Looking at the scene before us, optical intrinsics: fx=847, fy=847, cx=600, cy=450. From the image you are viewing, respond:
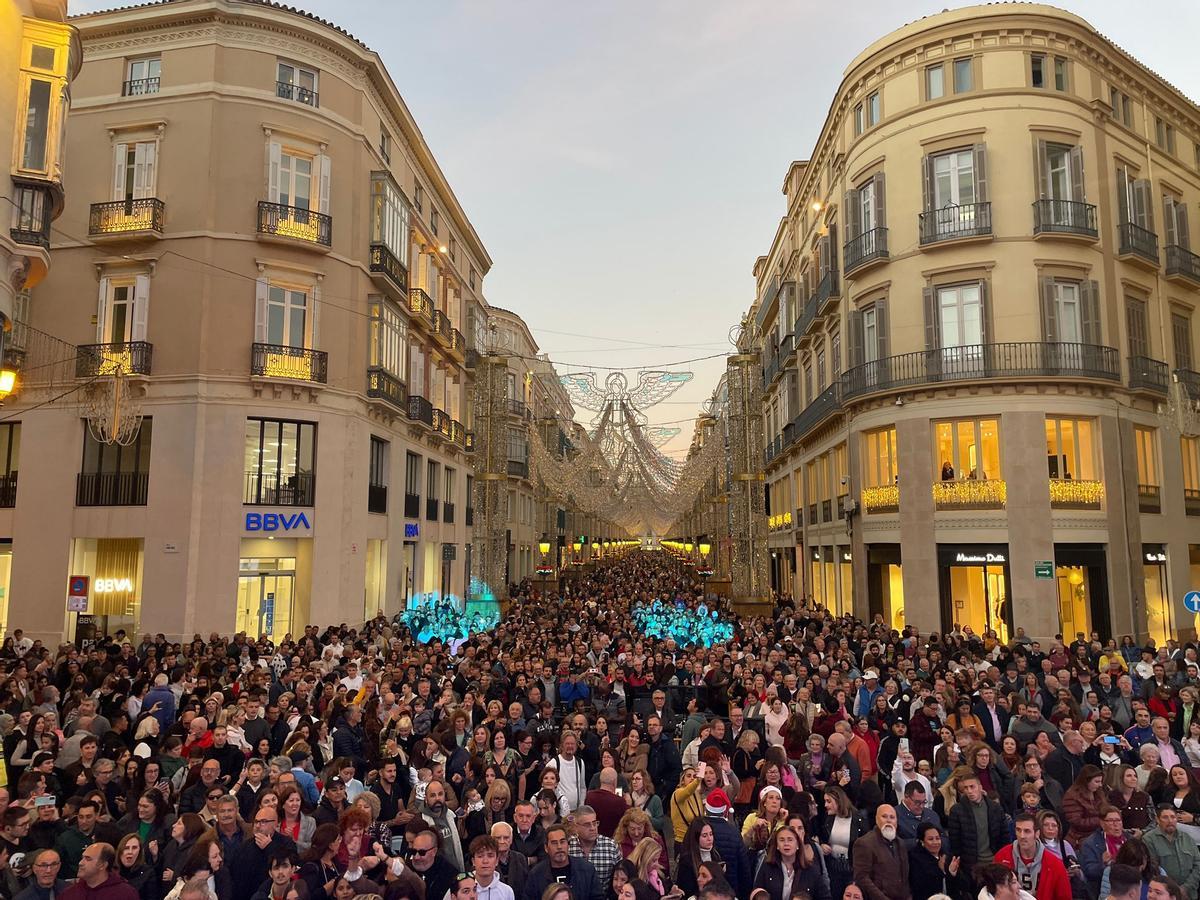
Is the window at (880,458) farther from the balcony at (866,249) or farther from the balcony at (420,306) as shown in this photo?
the balcony at (420,306)

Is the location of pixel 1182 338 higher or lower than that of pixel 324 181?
lower

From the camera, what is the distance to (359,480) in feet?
84.7

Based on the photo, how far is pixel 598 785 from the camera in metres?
8.69

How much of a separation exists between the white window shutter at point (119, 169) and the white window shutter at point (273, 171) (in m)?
4.08

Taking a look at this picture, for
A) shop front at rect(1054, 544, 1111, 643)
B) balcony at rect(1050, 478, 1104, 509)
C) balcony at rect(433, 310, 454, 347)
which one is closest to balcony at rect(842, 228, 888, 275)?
balcony at rect(1050, 478, 1104, 509)

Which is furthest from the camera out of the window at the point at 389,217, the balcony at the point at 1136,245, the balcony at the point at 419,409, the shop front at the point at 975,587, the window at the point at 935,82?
the balcony at the point at 419,409

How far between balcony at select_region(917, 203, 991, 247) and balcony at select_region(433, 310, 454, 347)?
1861cm

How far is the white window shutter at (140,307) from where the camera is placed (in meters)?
23.6

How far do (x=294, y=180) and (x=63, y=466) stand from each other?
1038cm

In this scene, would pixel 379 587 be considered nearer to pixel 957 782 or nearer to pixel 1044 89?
pixel 957 782

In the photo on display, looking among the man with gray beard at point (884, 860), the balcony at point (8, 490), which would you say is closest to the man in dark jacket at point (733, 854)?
the man with gray beard at point (884, 860)

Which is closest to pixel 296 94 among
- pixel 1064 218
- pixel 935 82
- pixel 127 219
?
pixel 127 219

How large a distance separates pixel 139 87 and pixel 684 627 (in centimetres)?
2165

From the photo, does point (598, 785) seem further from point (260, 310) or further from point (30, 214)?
point (260, 310)
